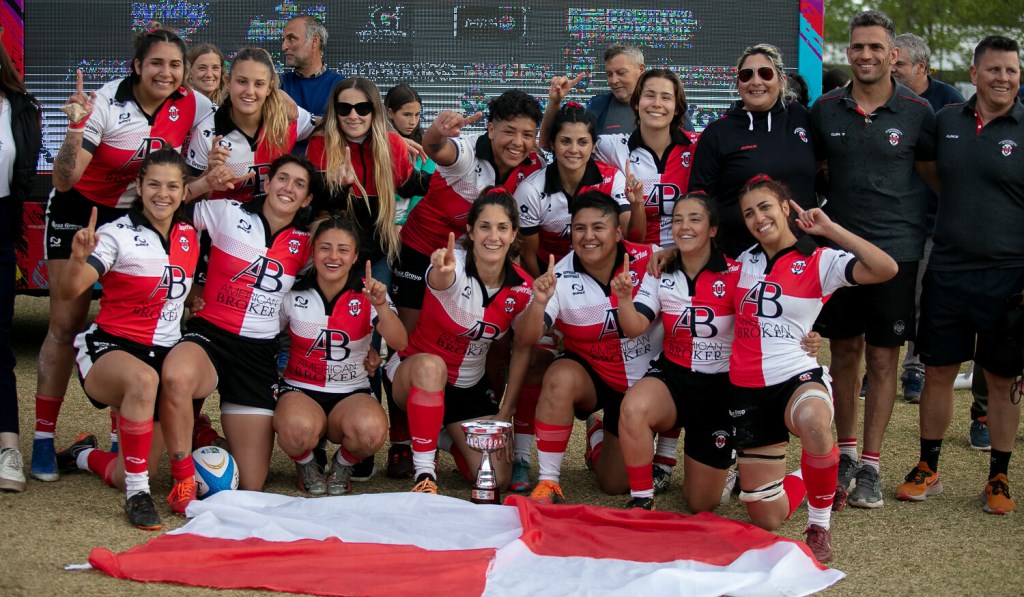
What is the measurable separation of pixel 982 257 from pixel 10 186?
15.6 feet

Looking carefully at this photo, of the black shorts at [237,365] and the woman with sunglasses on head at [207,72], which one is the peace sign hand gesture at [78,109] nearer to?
the black shorts at [237,365]

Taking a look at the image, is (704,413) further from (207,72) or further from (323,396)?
(207,72)

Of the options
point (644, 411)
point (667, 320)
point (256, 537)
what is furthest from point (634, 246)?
point (256, 537)

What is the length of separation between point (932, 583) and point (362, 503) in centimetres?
244

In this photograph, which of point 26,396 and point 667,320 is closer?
point 667,320

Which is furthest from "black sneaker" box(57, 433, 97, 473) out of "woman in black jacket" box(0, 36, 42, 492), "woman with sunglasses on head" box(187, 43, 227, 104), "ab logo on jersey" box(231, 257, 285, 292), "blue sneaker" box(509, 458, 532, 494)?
"woman with sunglasses on head" box(187, 43, 227, 104)

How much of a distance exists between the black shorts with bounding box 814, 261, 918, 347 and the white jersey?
52 cm

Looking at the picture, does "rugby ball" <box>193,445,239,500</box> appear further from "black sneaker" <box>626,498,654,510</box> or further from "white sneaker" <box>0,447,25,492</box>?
"black sneaker" <box>626,498,654,510</box>

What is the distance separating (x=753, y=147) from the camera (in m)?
5.29

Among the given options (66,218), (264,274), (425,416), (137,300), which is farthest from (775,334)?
(66,218)

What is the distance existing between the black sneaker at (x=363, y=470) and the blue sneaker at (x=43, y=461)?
1488mm

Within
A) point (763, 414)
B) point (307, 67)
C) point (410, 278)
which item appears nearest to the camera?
point (763, 414)

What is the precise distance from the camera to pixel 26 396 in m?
7.15

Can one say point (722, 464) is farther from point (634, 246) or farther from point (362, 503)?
point (362, 503)
